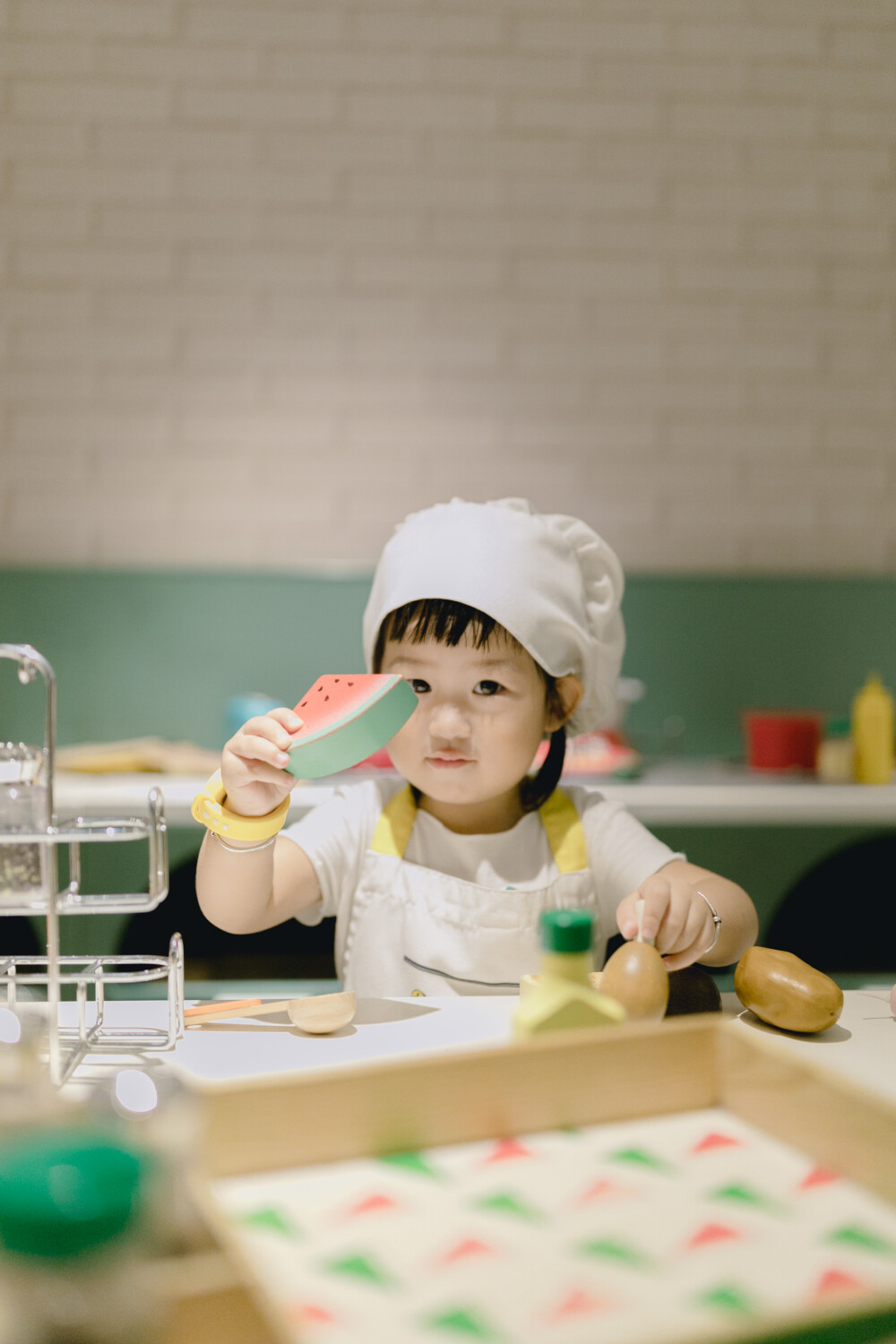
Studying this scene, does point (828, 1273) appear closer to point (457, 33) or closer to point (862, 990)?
point (862, 990)

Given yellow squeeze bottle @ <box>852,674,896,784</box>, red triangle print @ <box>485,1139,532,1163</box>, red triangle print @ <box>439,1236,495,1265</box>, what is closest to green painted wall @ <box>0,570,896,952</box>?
yellow squeeze bottle @ <box>852,674,896,784</box>

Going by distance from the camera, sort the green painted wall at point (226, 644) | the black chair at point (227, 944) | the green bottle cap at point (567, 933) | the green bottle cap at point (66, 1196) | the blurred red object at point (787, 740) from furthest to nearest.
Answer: the green painted wall at point (226, 644) < the blurred red object at point (787, 740) < the black chair at point (227, 944) < the green bottle cap at point (567, 933) < the green bottle cap at point (66, 1196)

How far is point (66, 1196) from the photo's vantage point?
1.23 feet

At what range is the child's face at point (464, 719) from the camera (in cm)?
123

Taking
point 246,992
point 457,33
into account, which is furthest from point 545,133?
point 246,992

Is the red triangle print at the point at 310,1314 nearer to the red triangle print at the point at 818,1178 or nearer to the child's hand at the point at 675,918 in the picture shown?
the red triangle print at the point at 818,1178

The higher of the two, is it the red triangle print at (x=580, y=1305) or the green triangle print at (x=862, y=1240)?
the red triangle print at (x=580, y=1305)

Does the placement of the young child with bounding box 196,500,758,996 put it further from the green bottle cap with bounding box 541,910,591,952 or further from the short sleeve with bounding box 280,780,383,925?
the green bottle cap with bounding box 541,910,591,952

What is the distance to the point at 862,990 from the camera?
1096 mm

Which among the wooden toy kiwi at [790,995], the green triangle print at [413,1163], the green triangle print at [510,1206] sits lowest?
the wooden toy kiwi at [790,995]

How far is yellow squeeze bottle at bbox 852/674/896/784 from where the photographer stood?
2.60 m

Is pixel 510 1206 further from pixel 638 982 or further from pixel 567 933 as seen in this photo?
pixel 638 982

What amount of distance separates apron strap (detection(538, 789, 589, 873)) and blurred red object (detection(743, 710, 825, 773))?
1491mm

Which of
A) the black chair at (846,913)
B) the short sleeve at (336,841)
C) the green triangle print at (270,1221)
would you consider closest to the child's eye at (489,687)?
the short sleeve at (336,841)
